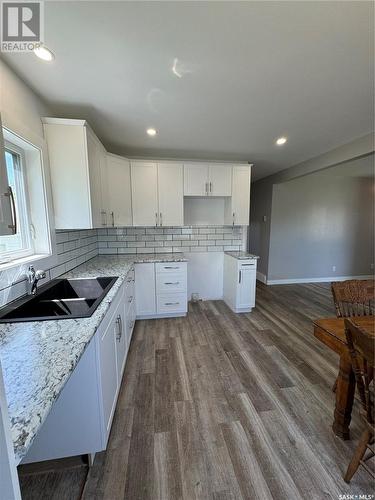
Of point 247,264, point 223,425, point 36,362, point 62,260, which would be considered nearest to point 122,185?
point 62,260

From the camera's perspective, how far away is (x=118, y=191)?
3.00 m

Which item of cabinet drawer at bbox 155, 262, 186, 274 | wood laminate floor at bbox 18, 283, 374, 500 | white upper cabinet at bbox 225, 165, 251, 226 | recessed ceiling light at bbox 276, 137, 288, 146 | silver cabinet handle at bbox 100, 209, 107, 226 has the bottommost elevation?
wood laminate floor at bbox 18, 283, 374, 500

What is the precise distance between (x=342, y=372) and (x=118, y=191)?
121 inches

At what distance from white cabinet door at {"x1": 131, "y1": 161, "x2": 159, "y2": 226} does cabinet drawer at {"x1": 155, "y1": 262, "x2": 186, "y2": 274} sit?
658 millimetres

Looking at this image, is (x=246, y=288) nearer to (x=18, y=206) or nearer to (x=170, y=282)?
(x=170, y=282)

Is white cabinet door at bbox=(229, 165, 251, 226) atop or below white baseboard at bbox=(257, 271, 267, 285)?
atop

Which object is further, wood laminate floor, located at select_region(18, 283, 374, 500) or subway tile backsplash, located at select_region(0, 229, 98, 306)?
subway tile backsplash, located at select_region(0, 229, 98, 306)

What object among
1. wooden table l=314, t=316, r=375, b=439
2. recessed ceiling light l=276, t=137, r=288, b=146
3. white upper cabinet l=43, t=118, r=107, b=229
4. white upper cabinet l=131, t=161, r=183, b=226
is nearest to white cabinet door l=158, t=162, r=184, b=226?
white upper cabinet l=131, t=161, r=183, b=226

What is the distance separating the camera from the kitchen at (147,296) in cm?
109

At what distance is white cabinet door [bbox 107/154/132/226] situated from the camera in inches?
113

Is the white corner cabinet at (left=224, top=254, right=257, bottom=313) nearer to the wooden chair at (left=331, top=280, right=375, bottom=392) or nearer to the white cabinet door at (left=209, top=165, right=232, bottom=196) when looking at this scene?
the white cabinet door at (left=209, top=165, right=232, bottom=196)

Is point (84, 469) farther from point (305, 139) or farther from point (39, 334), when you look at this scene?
point (305, 139)

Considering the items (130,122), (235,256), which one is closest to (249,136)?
(130,122)

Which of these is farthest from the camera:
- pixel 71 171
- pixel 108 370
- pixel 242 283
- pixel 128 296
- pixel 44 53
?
pixel 242 283
